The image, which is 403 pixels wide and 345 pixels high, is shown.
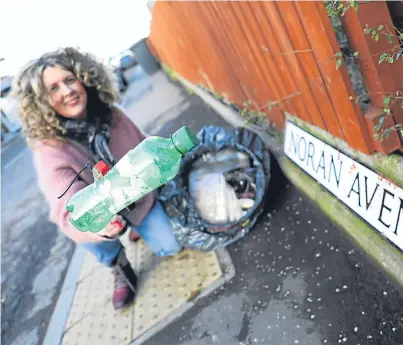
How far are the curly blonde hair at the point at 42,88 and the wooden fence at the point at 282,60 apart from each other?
1.14 meters

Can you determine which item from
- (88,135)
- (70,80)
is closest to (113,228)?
(88,135)

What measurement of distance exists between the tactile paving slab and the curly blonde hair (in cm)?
142

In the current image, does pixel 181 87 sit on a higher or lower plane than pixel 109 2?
lower

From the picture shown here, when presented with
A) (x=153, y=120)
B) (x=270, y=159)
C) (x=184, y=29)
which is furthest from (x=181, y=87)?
(x=270, y=159)

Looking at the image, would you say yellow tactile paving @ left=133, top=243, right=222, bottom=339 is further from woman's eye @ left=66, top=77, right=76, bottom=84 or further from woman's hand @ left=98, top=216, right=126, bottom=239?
woman's eye @ left=66, top=77, right=76, bottom=84

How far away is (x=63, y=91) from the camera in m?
2.27

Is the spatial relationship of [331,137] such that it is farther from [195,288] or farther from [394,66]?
[195,288]

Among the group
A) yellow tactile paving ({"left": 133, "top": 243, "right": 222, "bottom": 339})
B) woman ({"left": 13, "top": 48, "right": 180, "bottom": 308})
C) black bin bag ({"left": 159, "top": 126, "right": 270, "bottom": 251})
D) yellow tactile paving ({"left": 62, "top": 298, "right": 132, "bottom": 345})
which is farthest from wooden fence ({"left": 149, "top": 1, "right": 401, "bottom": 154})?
yellow tactile paving ({"left": 62, "top": 298, "right": 132, "bottom": 345})

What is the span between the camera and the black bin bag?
9.78 ft

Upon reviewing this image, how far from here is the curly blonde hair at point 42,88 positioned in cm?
225

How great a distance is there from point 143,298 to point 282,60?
2039 mm

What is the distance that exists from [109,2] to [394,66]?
4.38 feet

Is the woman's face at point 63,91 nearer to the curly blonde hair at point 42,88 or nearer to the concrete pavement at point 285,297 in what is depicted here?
the curly blonde hair at point 42,88

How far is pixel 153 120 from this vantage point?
7.02 metres
